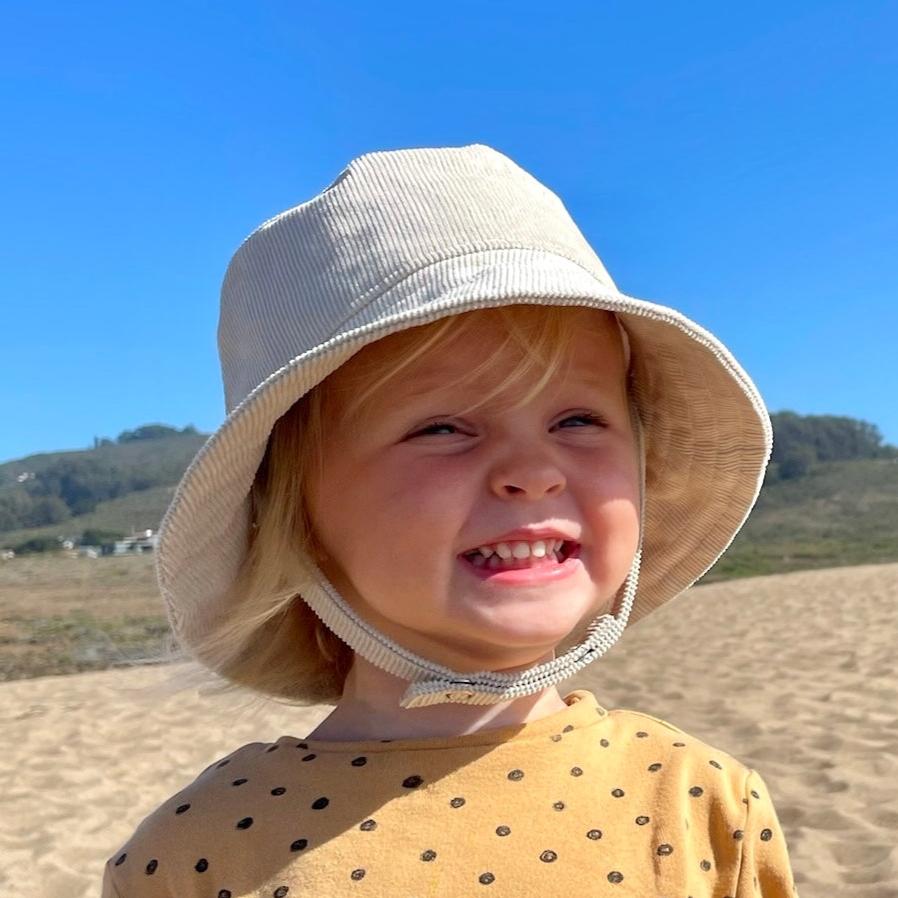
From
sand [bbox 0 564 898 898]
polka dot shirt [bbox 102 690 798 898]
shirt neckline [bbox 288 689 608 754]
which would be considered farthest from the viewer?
sand [bbox 0 564 898 898]

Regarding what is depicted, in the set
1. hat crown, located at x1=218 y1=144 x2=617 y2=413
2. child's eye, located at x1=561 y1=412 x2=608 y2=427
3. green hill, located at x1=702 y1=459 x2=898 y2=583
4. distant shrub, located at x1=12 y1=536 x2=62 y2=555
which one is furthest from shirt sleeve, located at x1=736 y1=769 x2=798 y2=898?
distant shrub, located at x1=12 y1=536 x2=62 y2=555

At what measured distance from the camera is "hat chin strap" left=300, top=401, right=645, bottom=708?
112cm

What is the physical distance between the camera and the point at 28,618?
1923 centimetres

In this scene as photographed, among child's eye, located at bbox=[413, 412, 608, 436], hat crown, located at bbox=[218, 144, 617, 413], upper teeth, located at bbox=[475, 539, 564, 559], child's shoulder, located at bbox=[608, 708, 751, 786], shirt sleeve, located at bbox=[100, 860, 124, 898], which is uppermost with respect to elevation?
hat crown, located at bbox=[218, 144, 617, 413]

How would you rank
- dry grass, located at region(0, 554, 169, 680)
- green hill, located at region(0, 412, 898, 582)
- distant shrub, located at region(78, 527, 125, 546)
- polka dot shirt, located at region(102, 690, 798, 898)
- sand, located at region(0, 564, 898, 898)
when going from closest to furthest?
polka dot shirt, located at region(102, 690, 798, 898) → sand, located at region(0, 564, 898, 898) → dry grass, located at region(0, 554, 169, 680) → green hill, located at region(0, 412, 898, 582) → distant shrub, located at region(78, 527, 125, 546)

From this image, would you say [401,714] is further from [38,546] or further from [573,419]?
[38,546]

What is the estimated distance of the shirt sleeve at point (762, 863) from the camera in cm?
107

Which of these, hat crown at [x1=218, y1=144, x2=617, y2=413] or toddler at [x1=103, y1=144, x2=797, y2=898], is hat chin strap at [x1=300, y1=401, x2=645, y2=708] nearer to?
toddler at [x1=103, y1=144, x2=797, y2=898]

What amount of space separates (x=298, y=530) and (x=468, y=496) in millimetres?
269

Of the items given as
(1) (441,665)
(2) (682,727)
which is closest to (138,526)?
(2) (682,727)

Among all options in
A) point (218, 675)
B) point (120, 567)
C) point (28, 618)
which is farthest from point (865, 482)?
point (218, 675)

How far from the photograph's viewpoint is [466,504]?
1.08m

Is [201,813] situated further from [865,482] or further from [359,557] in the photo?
[865,482]

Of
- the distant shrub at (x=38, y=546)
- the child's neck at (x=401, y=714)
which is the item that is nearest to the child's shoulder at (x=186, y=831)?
the child's neck at (x=401, y=714)
